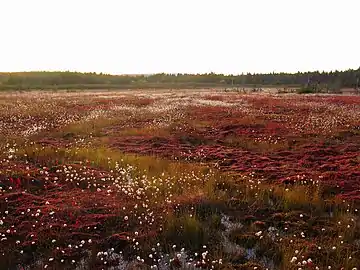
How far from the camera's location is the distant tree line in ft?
385

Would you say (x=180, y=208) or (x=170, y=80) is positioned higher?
(x=170, y=80)

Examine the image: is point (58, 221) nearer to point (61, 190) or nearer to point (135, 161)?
point (61, 190)

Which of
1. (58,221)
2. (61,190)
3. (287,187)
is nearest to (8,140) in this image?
(61,190)

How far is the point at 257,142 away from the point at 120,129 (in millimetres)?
9700

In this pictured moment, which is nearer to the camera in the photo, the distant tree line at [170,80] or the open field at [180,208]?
the open field at [180,208]

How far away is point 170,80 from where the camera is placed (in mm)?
165875

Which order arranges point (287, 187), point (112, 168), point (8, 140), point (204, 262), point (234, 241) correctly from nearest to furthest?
1. point (204, 262)
2. point (234, 241)
3. point (287, 187)
4. point (112, 168)
5. point (8, 140)

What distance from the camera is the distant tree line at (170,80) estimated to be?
385 feet

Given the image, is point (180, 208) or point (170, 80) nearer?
point (180, 208)

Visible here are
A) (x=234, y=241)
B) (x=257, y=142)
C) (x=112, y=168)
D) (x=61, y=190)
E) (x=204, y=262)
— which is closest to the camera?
(x=204, y=262)

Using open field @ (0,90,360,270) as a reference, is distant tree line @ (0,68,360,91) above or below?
above

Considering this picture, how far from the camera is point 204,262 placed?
6.76 m

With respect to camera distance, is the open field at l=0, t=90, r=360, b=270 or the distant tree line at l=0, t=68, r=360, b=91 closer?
the open field at l=0, t=90, r=360, b=270

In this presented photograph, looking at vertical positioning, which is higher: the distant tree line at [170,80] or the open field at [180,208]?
the distant tree line at [170,80]
